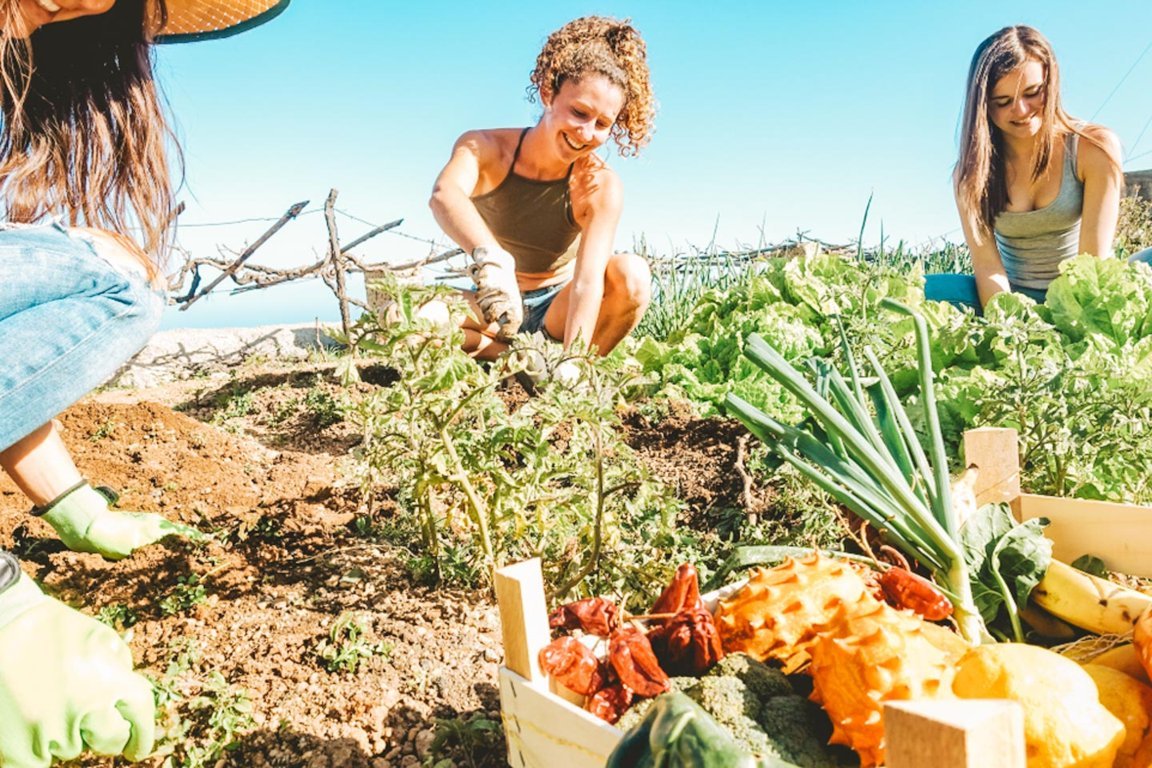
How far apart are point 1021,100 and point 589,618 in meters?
3.65

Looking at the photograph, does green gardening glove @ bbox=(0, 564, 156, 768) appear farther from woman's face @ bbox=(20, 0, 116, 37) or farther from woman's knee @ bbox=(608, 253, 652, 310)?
woman's knee @ bbox=(608, 253, 652, 310)

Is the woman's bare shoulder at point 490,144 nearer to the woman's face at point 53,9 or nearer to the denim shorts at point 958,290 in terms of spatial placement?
the woman's face at point 53,9

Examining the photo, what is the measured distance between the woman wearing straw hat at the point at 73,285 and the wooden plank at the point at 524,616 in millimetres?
746

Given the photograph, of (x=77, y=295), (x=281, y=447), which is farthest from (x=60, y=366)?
(x=281, y=447)

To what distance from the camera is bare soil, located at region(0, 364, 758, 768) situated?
1491 millimetres

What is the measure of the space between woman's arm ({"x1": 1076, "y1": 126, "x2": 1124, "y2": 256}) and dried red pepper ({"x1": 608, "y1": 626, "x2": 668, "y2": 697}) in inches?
144

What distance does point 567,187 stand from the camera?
395 cm

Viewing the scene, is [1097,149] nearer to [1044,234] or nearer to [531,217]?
[1044,234]

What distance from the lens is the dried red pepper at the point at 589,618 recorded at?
127 centimetres

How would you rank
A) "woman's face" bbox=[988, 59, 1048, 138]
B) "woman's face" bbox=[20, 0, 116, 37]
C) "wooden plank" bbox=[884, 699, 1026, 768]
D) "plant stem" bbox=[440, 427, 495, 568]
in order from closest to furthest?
"wooden plank" bbox=[884, 699, 1026, 768] < "plant stem" bbox=[440, 427, 495, 568] < "woman's face" bbox=[20, 0, 116, 37] < "woman's face" bbox=[988, 59, 1048, 138]

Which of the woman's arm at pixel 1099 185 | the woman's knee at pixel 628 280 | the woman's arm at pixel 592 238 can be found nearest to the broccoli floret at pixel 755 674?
the woman's arm at pixel 592 238

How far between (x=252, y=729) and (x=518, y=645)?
27.9 inches

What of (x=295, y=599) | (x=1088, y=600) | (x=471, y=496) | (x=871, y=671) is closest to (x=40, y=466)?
(x=295, y=599)

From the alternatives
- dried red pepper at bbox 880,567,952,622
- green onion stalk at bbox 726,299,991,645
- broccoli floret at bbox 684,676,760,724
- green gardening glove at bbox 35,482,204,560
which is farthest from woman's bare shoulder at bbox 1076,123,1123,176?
green gardening glove at bbox 35,482,204,560
